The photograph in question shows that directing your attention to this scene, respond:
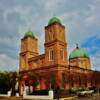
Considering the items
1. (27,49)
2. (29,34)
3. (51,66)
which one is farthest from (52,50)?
(29,34)

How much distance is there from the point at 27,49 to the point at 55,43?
17.9 m

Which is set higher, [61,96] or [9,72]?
[9,72]

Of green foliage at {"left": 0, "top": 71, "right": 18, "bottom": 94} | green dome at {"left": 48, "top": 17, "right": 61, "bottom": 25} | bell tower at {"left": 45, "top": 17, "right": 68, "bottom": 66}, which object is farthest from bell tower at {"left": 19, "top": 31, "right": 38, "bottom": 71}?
green foliage at {"left": 0, "top": 71, "right": 18, "bottom": 94}

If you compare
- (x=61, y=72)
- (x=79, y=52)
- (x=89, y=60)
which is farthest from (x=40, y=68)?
(x=89, y=60)

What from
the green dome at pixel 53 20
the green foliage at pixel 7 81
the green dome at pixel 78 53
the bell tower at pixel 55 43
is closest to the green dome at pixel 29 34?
the bell tower at pixel 55 43

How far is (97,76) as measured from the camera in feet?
301

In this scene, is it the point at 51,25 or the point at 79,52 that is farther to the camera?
the point at 79,52

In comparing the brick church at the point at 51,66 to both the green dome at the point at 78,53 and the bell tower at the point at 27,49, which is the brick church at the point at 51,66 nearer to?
the bell tower at the point at 27,49

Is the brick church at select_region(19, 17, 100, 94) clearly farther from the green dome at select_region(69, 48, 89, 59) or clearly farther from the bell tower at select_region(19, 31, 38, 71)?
the green dome at select_region(69, 48, 89, 59)

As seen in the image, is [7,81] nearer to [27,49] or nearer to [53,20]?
[27,49]

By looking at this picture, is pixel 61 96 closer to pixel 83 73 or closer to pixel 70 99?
pixel 70 99

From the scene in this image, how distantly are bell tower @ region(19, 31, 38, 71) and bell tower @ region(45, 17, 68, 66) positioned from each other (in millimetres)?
13284

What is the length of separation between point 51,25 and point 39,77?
1717 centimetres

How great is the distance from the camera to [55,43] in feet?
238
